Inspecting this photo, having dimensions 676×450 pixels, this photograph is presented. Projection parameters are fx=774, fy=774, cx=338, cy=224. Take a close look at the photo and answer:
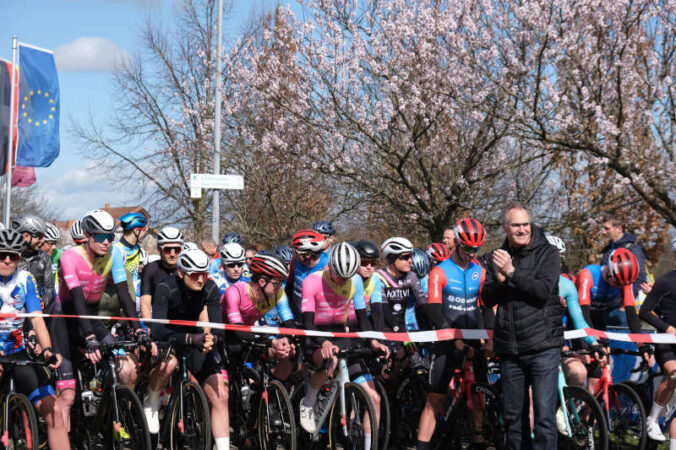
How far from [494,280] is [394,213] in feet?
45.0

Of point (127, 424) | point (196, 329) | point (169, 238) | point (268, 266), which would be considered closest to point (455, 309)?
point (268, 266)

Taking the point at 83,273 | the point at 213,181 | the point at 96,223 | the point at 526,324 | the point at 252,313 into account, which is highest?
the point at 213,181

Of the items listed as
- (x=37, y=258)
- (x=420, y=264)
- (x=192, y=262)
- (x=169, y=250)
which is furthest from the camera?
(x=420, y=264)

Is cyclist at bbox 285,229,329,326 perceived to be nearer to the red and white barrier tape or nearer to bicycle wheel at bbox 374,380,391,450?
the red and white barrier tape

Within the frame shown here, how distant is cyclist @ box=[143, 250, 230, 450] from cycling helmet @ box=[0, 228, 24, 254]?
1.18 m

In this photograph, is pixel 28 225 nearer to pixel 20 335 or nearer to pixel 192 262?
pixel 20 335

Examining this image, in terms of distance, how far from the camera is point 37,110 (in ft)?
58.8

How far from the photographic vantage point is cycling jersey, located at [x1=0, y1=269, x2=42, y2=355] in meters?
6.18

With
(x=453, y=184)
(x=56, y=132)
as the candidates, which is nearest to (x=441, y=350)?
(x=453, y=184)

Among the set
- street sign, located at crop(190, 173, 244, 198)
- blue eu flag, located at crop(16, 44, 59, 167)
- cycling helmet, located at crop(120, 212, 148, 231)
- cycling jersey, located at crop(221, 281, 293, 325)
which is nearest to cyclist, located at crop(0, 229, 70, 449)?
cycling jersey, located at crop(221, 281, 293, 325)

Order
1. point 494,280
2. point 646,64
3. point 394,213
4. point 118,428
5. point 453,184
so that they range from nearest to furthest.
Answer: point 494,280 < point 118,428 < point 646,64 < point 453,184 < point 394,213

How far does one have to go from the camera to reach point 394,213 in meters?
19.2

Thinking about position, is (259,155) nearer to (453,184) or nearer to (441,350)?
(453,184)

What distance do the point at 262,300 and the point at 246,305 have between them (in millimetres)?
233
